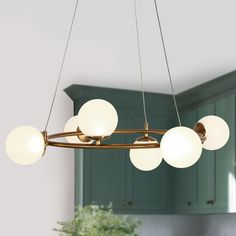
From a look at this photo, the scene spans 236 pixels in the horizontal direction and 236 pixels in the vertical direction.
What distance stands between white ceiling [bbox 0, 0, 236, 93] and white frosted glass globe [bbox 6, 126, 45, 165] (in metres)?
1.56

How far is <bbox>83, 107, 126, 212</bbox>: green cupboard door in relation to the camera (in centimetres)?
523

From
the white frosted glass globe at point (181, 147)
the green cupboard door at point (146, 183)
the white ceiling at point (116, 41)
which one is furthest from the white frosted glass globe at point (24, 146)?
the green cupboard door at point (146, 183)

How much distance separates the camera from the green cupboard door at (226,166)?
4.77m

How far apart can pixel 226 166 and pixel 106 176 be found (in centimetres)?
97

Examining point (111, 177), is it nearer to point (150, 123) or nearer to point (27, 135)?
point (150, 123)

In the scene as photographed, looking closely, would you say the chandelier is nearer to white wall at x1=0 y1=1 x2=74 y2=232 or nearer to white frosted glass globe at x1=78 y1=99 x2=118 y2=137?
white frosted glass globe at x1=78 y1=99 x2=118 y2=137

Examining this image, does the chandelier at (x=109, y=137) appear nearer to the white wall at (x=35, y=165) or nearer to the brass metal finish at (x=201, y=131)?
the brass metal finish at (x=201, y=131)

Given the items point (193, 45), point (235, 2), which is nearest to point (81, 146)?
point (235, 2)

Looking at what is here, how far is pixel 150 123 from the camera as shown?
18.2 feet

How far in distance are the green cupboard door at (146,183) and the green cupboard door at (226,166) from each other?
2.24ft

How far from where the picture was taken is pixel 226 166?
4859 mm

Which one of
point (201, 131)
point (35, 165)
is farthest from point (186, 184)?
point (201, 131)

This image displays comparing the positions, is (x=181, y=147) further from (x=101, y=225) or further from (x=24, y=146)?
(x=101, y=225)

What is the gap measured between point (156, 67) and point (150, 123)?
0.78 metres
